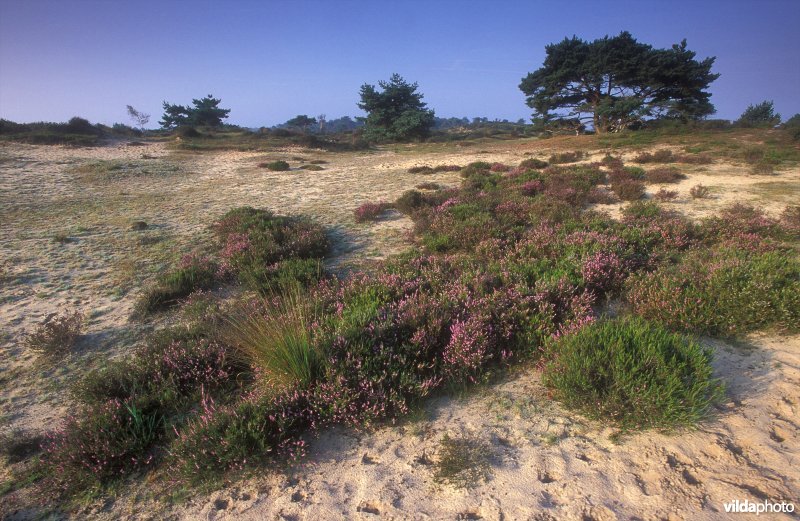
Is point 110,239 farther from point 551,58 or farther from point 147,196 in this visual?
point 551,58

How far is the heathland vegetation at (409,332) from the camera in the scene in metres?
3.10

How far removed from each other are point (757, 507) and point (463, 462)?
6.06ft

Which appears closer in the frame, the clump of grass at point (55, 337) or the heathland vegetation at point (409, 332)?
the heathland vegetation at point (409, 332)

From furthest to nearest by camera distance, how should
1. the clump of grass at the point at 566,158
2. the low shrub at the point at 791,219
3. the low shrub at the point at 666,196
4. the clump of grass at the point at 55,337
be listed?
the clump of grass at the point at 566,158 → the low shrub at the point at 666,196 → the low shrub at the point at 791,219 → the clump of grass at the point at 55,337

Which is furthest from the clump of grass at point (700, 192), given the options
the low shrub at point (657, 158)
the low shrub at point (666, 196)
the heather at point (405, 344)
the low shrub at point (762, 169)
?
the low shrub at point (657, 158)

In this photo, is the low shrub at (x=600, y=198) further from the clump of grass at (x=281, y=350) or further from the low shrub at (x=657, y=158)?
the clump of grass at (x=281, y=350)

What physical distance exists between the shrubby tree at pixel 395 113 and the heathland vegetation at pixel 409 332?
36732 mm

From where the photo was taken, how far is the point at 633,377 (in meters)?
3.19

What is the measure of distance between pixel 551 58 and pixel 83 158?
3820cm

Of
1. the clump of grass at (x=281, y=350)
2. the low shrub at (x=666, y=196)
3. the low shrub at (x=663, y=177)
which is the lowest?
the clump of grass at (x=281, y=350)

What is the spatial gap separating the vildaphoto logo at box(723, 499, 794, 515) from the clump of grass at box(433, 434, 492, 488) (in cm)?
151

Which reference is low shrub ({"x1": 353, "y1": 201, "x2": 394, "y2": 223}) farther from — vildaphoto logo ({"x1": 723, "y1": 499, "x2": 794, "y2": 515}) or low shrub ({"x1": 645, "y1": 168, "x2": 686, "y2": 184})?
low shrub ({"x1": 645, "y1": 168, "x2": 686, "y2": 184})

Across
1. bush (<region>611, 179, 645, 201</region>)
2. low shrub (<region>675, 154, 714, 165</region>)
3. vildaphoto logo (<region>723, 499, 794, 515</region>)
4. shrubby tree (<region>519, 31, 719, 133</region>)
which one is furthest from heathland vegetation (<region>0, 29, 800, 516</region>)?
shrubby tree (<region>519, 31, 719, 133</region>)

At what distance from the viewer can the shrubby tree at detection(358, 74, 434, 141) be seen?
4359 centimetres
